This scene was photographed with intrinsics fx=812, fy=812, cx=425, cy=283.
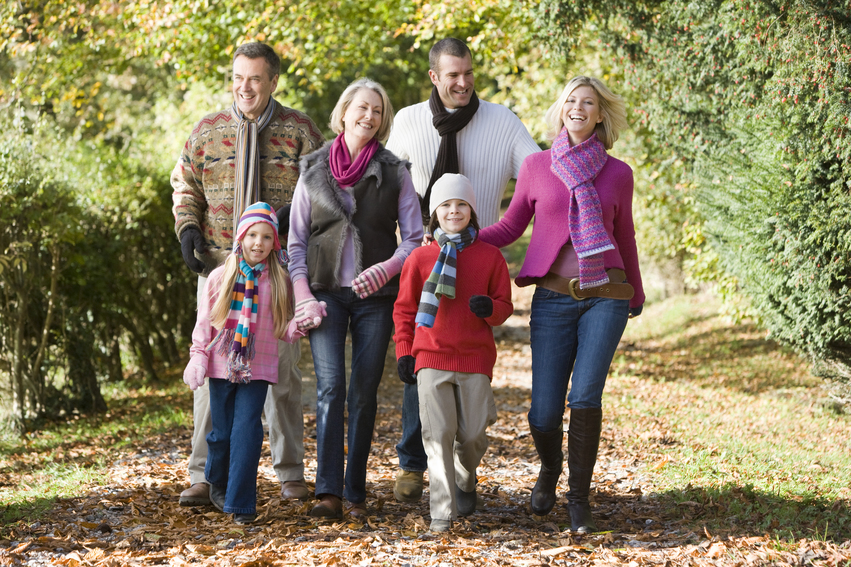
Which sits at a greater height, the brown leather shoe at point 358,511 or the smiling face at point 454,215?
the smiling face at point 454,215

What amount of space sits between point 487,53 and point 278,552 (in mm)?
9275

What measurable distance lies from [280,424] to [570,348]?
1.73 metres

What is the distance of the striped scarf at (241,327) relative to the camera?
4.06 m

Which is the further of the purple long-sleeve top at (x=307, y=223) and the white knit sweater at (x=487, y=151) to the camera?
the white knit sweater at (x=487, y=151)

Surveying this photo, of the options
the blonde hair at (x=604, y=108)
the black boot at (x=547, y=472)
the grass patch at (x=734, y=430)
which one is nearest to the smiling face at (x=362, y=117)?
the blonde hair at (x=604, y=108)

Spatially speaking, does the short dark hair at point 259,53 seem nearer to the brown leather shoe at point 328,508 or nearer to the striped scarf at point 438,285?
the striped scarf at point 438,285

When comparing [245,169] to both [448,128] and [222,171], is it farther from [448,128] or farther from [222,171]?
[448,128]

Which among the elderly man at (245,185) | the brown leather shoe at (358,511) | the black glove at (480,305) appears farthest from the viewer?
the elderly man at (245,185)

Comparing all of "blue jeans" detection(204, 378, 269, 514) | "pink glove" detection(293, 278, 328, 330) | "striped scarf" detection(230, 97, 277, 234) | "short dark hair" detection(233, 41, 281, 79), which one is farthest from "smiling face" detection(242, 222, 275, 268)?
"short dark hair" detection(233, 41, 281, 79)

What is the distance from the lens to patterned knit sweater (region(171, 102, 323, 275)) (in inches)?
181

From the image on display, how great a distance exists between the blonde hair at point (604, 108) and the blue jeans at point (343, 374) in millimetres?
1318

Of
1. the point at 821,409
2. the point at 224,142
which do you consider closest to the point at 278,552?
the point at 224,142

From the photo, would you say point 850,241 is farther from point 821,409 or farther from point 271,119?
point 271,119

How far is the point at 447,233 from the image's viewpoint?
3.93 m
